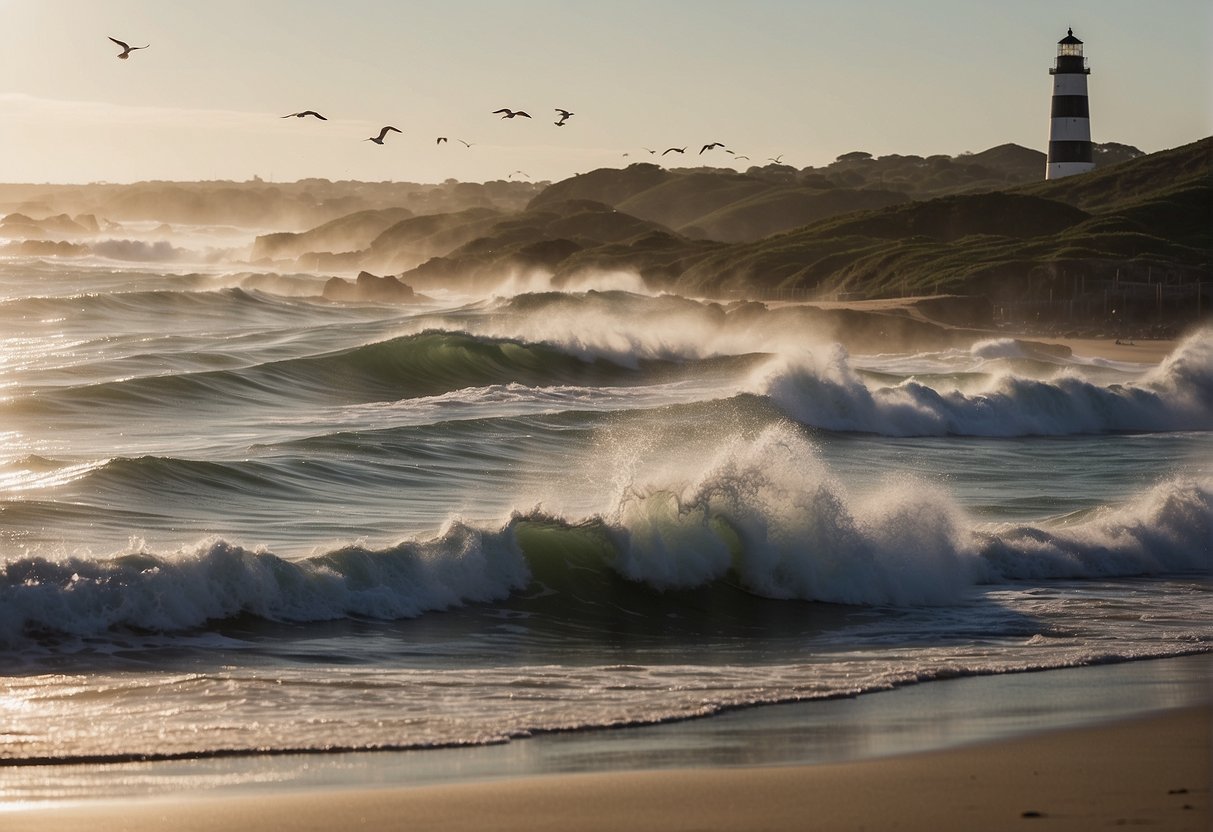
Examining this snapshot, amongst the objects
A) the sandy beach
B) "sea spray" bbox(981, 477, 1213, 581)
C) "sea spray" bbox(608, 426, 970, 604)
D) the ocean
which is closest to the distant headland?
the ocean

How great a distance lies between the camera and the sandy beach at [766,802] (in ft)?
25.2

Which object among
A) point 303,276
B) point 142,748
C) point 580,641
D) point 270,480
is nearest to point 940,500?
point 580,641

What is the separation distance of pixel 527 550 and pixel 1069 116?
78071mm

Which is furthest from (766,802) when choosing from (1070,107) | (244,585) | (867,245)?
(1070,107)

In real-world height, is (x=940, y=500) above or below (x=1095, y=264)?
below

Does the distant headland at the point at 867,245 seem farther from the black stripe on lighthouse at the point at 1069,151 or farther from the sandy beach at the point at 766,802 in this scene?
the sandy beach at the point at 766,802

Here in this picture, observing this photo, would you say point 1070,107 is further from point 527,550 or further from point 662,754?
point 662,754

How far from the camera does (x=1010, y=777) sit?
28.3 ft

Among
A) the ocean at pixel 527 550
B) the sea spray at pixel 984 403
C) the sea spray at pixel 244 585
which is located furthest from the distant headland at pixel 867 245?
the sea spray at pixel 244 585

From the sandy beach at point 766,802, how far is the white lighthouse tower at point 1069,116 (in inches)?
3114

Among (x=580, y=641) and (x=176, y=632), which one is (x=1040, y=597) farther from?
(x=176, y=632)

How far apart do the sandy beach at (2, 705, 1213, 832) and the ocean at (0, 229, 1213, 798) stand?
1.07 m

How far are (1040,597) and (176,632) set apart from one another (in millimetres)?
8022

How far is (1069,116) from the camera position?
87812 millimetres
